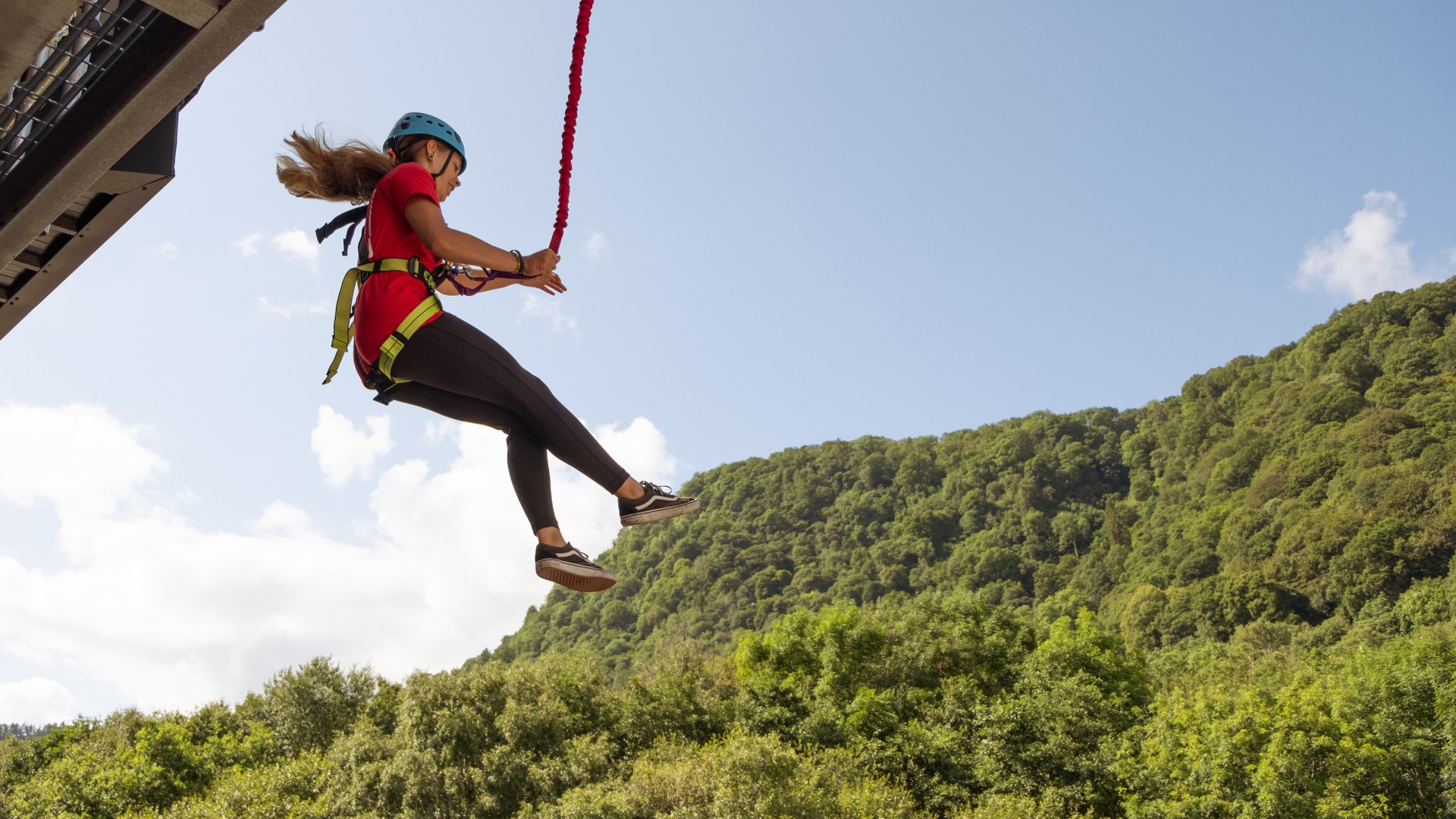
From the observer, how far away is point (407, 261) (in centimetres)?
318

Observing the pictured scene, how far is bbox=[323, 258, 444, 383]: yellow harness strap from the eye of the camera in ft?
10.3

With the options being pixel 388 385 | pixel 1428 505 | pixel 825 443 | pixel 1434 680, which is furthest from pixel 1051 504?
pixel 388 385

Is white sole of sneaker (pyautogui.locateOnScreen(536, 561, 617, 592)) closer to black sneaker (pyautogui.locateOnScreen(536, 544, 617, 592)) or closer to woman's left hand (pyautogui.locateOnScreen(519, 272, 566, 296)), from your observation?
black sneaker (pyautogui.locateOnScreen(536, 544, 617, 592))

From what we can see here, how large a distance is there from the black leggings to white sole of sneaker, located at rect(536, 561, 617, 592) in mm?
154

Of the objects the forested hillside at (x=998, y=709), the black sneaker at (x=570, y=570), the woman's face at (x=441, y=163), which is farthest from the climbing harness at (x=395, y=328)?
the forested hillside at (x=998, y=709)

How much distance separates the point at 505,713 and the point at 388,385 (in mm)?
32024

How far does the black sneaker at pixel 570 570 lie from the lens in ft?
11.1

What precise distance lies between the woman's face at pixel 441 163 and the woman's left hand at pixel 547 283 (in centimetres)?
36

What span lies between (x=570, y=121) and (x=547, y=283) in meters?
0.52

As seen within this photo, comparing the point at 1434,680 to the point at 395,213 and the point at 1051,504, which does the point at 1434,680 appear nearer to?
the point at 395,213

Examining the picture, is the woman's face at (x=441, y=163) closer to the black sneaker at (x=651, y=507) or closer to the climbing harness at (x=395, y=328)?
the climbing harness at (x=395, y=328)

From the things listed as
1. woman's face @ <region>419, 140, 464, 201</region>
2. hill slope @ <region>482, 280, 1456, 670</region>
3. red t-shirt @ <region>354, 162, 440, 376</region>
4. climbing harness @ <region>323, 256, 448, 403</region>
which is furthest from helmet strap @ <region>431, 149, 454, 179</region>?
hill slope @ <region>482, 280, 1456, 670</region>

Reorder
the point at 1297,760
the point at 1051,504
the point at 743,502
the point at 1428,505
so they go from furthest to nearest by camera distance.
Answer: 1. the point at 743,502
2. the point at 1051,504
3. the point at 1428,505
4. the point at 1297,760

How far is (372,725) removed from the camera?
3503cm
